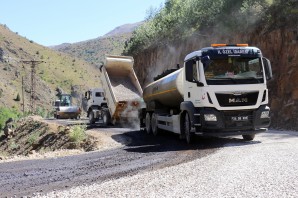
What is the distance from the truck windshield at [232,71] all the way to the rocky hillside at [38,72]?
88042 mm

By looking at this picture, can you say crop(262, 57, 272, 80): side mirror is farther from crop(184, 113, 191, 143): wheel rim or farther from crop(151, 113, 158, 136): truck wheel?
crop(151, 113, 158, 136): truck wheel

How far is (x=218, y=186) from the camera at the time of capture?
6332 millimetres

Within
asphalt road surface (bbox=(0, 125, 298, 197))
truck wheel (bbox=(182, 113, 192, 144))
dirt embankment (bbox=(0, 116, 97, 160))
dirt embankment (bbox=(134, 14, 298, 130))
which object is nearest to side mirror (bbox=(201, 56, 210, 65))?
truck wheel (bbox=(182, 113, 192, 144))

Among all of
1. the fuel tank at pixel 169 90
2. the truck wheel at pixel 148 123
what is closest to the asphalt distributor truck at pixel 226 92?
the fuel tank at pixel 169 90

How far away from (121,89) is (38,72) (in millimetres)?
103597

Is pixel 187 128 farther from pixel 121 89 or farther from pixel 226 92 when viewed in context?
pixel 121 89

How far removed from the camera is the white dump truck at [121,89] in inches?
853

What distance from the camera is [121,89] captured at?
22.3m

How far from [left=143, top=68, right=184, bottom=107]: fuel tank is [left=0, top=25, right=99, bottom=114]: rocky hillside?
8275cm

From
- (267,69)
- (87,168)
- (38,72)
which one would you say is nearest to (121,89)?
(267,69)

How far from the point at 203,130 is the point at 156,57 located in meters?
28.4

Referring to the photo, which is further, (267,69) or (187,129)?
(187,129)

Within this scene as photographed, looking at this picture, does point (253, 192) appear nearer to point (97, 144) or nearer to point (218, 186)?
point (218, 186)

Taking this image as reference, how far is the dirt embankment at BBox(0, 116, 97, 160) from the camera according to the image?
52.3 feet
